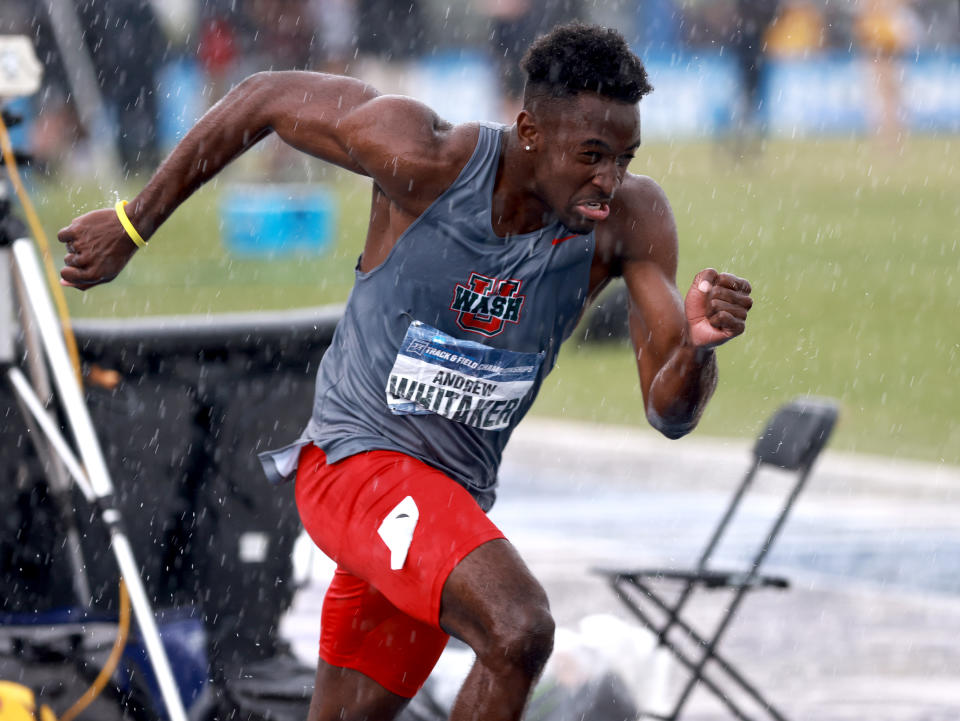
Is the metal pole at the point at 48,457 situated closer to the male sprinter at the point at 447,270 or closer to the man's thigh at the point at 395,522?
the male sprinter at the point at 447,270

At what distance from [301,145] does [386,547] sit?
99 centimetres

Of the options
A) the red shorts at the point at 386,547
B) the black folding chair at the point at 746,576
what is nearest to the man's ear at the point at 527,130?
the red shorts at the point at 386,547

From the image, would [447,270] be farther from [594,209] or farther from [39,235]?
[39,235]

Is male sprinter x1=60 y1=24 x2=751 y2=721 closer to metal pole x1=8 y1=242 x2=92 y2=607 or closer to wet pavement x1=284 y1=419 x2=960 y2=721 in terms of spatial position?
metal pole x1=8 y1=242 x2=92 y2=607

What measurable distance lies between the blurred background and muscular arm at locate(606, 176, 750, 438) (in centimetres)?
574

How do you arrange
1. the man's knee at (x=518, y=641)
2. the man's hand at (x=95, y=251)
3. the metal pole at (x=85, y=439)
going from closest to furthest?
1. the man's knee at (x=518, y=641)
2. the man's hand at (x=95, y=251)
3. the metal pole at (x=85, y=439)

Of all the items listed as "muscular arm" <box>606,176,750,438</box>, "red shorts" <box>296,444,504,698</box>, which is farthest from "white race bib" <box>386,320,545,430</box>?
"muscular arm" <box>606,176,750,438</box>

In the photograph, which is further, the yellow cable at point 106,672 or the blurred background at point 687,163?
the blurred background at point 687,163

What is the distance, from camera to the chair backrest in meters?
4.90

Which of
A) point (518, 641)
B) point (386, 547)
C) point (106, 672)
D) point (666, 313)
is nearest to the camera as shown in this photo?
point (518, 641)

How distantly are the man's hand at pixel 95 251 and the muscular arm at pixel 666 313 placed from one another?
1167 mm

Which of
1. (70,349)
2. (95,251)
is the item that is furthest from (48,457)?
(95,251)

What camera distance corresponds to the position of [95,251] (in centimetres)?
388

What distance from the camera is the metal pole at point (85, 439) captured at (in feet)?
13.7
